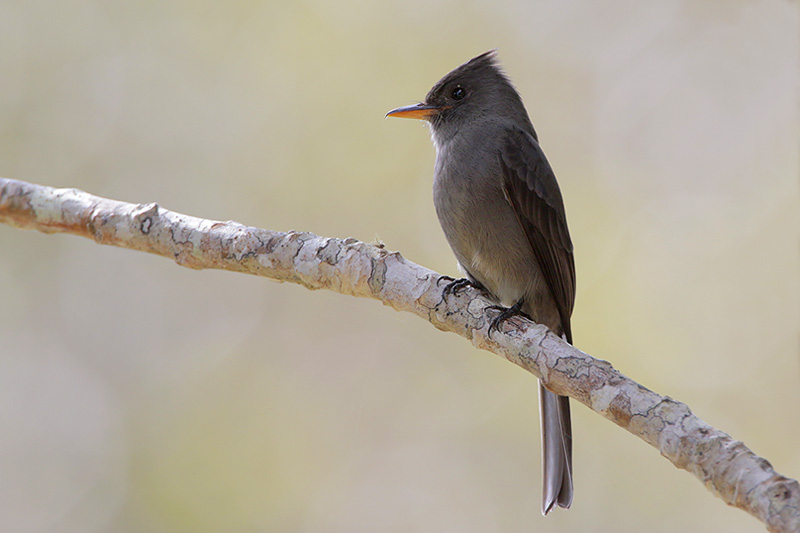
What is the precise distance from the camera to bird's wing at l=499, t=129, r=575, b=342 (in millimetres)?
3389

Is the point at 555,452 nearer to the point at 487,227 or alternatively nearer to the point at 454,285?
the point at 454,285

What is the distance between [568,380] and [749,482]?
0.65 meters

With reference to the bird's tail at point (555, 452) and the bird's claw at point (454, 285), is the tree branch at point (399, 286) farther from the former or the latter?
the bird's tail at point (555, 452)

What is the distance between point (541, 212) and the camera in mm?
3434

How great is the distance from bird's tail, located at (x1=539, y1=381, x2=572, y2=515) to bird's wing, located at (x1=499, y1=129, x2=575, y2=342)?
→ 395 mm

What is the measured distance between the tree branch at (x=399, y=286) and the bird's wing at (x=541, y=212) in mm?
547

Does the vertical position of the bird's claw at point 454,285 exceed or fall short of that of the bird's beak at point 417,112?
it falls short

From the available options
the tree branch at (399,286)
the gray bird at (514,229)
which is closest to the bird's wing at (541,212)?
the gray bird at (514,229)

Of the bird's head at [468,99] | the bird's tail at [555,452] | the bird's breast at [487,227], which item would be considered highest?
the bird's head at [468,99]

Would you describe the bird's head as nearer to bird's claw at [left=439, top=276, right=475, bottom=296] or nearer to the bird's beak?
the bird's beak

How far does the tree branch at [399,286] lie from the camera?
1.90 m

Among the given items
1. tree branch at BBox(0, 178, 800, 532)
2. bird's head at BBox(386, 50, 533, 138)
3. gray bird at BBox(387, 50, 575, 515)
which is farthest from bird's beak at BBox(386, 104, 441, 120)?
tree branch at BBox(0, 178, 800, 532)

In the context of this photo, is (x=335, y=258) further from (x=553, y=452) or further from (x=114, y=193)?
(x=114, y=193)

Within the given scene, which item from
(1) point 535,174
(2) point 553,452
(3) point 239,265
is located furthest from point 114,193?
(2) point 553,452
